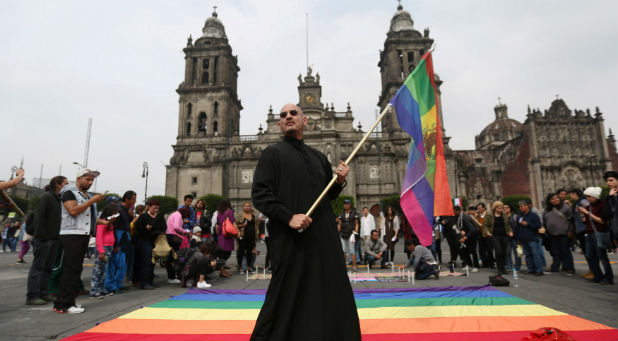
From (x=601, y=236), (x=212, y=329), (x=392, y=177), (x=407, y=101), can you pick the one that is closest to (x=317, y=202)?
(x=212, y=329)

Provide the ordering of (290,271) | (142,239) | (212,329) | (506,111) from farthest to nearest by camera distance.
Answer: (506,111) → (142,239) → (212,329) → (290,271)

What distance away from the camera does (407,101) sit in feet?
13.7

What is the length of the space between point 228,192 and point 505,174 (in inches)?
1445

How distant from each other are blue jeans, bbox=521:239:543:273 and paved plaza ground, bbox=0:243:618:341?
282mm

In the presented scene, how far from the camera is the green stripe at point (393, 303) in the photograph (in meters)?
4.50

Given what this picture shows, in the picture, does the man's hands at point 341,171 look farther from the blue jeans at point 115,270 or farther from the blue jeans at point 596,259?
the blue jeans at point 596,259

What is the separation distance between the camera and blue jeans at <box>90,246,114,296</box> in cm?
545

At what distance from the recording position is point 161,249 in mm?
6785

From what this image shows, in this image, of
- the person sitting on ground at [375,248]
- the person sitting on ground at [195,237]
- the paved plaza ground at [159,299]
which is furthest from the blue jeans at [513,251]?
the person sitting on ground at [195,237]

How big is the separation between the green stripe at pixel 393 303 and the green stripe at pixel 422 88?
104 inches

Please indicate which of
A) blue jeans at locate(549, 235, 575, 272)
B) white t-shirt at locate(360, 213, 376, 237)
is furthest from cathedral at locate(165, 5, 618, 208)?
blue jeans at locate(549, 235, 575, 272)

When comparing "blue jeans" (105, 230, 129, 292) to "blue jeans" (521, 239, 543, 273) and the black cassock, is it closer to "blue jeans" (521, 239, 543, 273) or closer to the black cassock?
the black cassock

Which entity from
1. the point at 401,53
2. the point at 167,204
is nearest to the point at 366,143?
the point at 401,53

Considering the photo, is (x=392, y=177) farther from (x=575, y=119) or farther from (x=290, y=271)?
(x=290, y=271)
